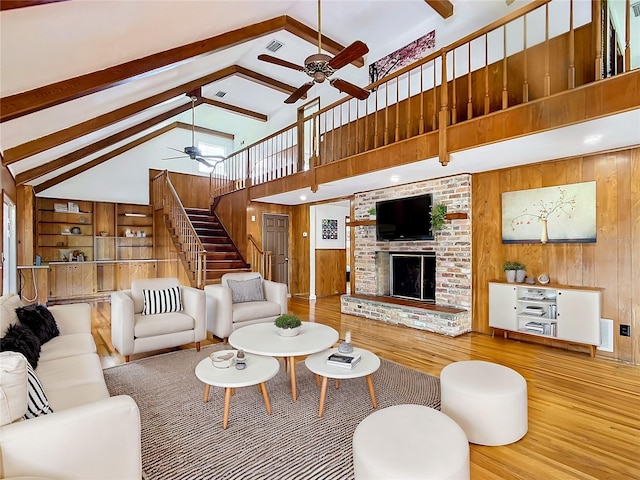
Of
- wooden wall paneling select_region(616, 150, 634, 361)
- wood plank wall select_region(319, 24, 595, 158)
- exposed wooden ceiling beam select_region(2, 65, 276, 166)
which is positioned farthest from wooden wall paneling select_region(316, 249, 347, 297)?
wooden wall paneling select_region(616, 150, 634, 361)

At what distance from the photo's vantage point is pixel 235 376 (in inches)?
Answer: 91.0

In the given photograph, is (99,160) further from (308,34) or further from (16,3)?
(16,3)

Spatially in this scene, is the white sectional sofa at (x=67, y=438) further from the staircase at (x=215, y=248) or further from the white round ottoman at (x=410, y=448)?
the staircase at (x=215, y=248)

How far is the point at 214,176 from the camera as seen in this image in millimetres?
9156

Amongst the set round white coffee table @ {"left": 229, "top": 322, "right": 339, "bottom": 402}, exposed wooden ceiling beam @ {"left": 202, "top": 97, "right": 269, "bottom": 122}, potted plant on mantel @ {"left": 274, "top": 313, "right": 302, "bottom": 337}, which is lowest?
round white coffee table @ {"left": 229, "top": 322, "right": 339, "bottom": 402}

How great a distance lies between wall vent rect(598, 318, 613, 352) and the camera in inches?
143

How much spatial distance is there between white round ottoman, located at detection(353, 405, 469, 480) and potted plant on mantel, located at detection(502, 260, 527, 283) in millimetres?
3194

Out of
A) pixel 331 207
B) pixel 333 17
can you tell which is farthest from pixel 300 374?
pixel 331 207

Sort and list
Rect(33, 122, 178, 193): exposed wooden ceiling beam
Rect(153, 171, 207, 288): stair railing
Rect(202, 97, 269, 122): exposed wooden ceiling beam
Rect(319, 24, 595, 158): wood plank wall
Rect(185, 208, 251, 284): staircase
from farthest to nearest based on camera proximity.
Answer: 1. Rect(202, 97, 269, 122): exposed wooden ceiling beam
2. Rect(33, 122, 178, 193): exposed wooden ceiling beam
3. Rect(185, 208, 251, 284): staircase
4. Rect(153, 171, 207, 288): stair railing
5. Rect(319, 24, 595, 158): wood plank wall

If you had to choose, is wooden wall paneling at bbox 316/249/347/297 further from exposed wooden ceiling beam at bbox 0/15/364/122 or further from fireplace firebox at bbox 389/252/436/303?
exposed wooden ceiling beam at bbox 0/15/364/122

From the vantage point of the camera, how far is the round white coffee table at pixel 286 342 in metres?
2.64

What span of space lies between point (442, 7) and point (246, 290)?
4846 millimetres

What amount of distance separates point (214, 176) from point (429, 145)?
6.89 m

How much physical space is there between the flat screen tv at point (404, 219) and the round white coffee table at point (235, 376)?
3.44 m
